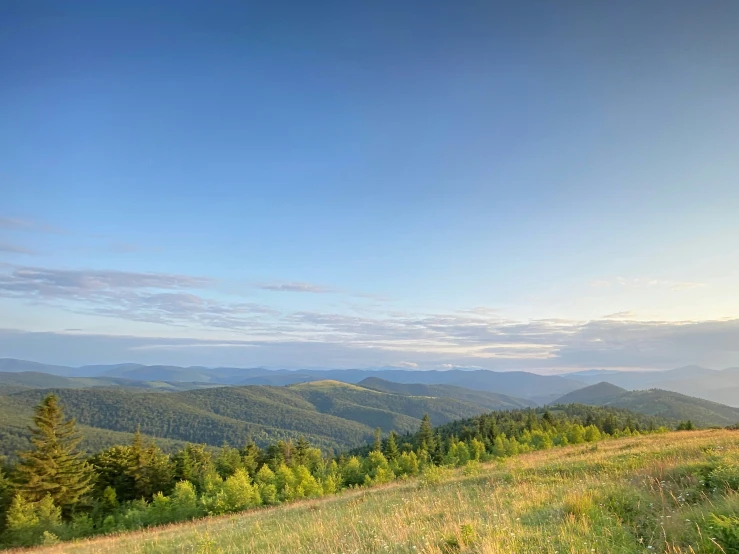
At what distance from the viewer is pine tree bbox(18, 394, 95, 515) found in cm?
4559

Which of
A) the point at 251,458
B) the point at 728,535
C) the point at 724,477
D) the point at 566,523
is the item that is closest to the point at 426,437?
the point at 251,458

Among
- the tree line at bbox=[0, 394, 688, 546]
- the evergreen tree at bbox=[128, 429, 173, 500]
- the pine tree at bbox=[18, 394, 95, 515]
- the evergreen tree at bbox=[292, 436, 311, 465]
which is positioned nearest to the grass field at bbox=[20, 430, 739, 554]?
the tree line at bbox=[0, 394, 688, 546]

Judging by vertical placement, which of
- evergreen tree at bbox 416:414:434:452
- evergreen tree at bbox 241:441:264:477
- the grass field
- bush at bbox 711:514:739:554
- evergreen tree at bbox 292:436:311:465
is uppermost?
bush at bbox 711:514:739:554

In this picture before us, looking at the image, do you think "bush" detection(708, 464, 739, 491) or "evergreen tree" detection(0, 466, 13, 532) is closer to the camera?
"bush" detection(708, 464, 739, 491)

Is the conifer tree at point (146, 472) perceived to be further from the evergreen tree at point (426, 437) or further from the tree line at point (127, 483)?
the evergreen tree at point (426, 437)

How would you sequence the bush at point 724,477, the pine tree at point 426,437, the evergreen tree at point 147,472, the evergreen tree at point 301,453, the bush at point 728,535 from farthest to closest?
the pine tree at point 426,437, the evergreen tree at point 301,453, the evergreen tree at point 147,472, the bush at point 724,477, the bush at point 728,535

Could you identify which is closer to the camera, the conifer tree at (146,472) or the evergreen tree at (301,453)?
the conifer tree at (146,472)

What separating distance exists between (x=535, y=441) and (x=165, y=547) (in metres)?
75.1

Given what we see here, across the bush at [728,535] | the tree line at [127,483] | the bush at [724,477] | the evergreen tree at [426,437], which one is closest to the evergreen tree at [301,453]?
the tree line at [127,483]

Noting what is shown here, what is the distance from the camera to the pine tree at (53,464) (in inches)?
1795

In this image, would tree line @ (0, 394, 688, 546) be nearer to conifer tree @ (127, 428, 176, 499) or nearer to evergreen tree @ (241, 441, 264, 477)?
conifer tree @ (127, 428, 176, 499)

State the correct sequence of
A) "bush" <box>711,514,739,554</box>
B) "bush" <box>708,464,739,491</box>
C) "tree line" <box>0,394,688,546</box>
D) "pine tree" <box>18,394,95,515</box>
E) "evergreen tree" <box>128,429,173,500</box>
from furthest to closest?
"evergreen tree" <box>128,429,173,500</box> < "pine tree" <box>18,394,95,515</box> < "tree line" <box>0,394,688,546</box> < "bush" <box>708,464,739,491</box> < "bush" <box>711,514,739,554</box>

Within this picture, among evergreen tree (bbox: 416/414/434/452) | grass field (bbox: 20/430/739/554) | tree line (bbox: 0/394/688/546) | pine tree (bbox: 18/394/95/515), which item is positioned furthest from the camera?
evergreen tree (bbox: 416/414/434/452)

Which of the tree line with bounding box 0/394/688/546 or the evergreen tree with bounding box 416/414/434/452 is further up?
the tree line with bounding box 0/394/688/546
